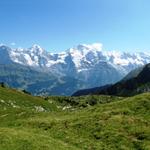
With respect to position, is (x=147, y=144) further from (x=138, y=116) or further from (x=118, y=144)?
(x=138, y=116)

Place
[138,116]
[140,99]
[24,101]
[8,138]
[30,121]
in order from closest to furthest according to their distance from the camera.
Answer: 1. [8,138]
2. [138,116]
3. [30,121]
4. [140,99]
5. [24,101]

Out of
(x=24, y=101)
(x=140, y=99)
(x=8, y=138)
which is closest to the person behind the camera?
(x=8, y=138)

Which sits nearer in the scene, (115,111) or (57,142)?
(57,142)

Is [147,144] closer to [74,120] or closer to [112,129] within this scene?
[112,129]

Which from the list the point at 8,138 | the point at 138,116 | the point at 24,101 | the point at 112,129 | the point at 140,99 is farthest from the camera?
the point at 24,101

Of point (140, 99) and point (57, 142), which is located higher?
point (140, 99)

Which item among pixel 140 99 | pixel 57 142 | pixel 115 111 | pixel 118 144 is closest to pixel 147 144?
pixel 118 144

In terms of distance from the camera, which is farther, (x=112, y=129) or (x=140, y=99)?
(x=140, y=99)

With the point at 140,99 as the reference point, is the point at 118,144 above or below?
below

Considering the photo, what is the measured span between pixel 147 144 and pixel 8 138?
14.5 meters

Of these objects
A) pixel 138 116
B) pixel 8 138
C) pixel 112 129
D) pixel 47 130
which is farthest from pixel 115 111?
pixel 8 138

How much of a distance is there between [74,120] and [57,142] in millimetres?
10281

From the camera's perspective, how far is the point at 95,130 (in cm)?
4278

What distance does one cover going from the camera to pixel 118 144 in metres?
38.0
